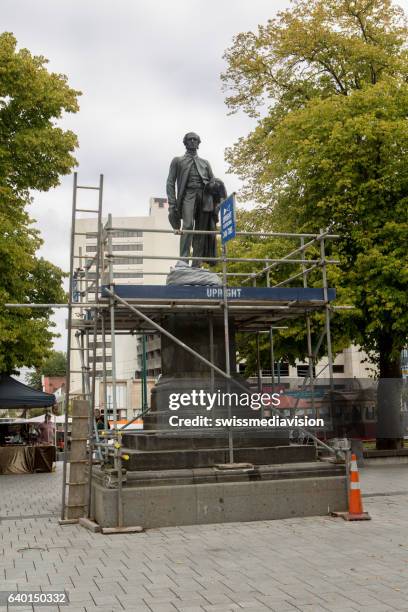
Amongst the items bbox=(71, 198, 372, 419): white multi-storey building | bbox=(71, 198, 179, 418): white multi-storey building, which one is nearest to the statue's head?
bbox=(71, 198, 372, 419): white multi-storey building

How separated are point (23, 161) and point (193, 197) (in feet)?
39.4

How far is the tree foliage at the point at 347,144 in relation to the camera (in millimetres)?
22312

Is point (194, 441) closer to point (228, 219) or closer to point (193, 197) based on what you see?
point (228, 219)

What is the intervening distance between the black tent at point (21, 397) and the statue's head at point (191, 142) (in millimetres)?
12632

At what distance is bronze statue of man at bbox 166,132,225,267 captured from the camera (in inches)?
542

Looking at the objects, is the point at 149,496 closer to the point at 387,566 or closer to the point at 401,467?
the point at 387,566

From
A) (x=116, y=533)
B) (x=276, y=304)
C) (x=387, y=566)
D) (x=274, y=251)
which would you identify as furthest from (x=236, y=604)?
(x=274, y=251)

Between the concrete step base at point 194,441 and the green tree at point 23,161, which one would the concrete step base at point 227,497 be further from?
the green tree at point 23,161

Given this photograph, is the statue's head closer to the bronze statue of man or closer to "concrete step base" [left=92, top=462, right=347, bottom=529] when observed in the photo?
the bronze statue of man

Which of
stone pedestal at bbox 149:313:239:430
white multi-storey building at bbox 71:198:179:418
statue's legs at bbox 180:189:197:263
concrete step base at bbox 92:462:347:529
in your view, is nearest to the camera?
concrete step base at bbox 92:462:347:529

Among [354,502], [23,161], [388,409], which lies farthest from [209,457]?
[23,161]

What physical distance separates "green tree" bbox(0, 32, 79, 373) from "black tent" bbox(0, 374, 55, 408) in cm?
69

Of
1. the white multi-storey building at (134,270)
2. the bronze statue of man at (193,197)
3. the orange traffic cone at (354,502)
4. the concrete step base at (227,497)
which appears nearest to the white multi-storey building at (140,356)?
the white multi-storey building at (134,270)

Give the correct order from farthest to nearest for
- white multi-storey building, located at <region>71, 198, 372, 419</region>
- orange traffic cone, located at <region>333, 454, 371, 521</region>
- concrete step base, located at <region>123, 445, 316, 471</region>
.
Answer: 1. white multi-storey building, located at <region>71, 198, 372, 419</region>
2. concrete step base, located at <region>123, 445, 316, 471</region>
3. orange traffic cone, located at <region>333, 454, 371, 521</region>
